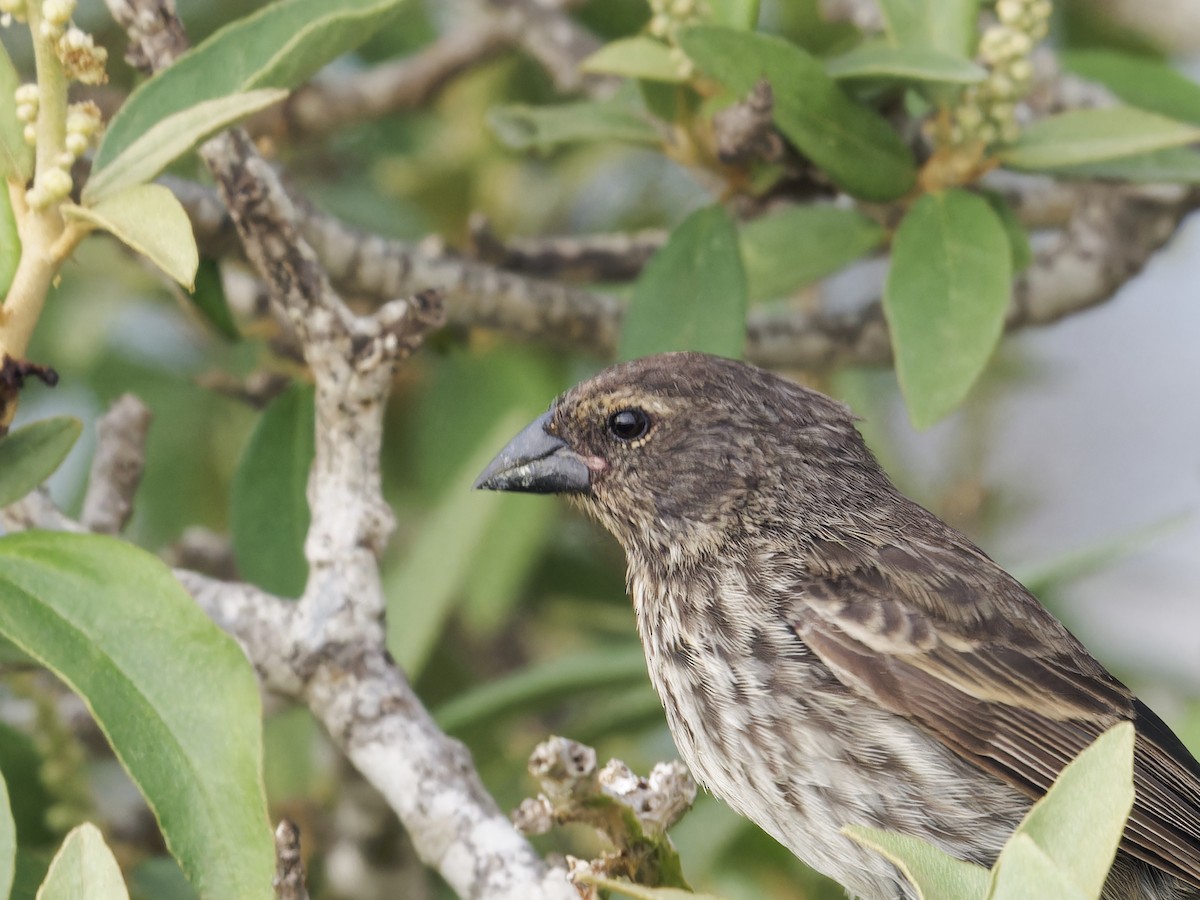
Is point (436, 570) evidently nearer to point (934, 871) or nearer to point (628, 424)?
point (628, 424)

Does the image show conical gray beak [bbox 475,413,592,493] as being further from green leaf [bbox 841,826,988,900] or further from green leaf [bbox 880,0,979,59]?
green leaf [bbox 841,826,988,900]

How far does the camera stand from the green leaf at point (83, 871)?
175 cm

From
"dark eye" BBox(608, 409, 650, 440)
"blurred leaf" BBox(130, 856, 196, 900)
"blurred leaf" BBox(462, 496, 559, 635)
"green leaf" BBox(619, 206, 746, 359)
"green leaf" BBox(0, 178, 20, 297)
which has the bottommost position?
"blurred leaf" BBox(130, 856, 196, 900)

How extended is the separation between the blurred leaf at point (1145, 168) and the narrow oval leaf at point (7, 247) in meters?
1.86

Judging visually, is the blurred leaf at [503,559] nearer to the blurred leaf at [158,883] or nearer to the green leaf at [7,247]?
the blurred leaf at [158,883]

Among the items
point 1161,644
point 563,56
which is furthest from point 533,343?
point 1161,644

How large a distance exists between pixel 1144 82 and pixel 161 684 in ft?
8.17

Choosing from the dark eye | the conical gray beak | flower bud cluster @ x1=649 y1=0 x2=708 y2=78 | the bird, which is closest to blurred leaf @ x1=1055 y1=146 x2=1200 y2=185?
the bird

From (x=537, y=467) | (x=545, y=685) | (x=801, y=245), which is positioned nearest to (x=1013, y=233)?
(x=801, y=245)

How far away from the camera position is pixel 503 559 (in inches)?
148

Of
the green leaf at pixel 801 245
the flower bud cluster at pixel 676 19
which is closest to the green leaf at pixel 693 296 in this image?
the green leaf at pixel 801 245

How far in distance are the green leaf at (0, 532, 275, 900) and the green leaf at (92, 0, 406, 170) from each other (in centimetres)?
58

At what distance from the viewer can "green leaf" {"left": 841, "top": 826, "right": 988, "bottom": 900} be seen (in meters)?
1.70

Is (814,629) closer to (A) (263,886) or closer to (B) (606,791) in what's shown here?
(B) (606,791)
